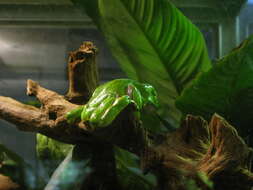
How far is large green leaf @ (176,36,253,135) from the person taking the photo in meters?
1.02

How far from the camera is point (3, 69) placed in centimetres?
174

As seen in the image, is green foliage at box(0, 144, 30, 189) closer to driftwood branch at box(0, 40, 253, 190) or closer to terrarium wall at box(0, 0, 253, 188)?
driftwood branch at box(0, 40, 253, 190)

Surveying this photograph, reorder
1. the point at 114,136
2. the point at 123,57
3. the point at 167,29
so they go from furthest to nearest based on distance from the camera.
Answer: the point at 123,57 < the point at 167,29 < the point at 114,136

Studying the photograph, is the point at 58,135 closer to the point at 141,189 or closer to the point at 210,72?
the point at 141,189

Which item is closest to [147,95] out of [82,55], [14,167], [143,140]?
[143,140]

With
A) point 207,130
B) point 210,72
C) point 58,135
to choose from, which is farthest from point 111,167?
point 210,72

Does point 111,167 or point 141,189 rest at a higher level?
point 111,167

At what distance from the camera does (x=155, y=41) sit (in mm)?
1276

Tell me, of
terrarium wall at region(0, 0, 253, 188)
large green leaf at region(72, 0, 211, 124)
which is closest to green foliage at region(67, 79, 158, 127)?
large green leaf at region(72, 0, 211, 124)

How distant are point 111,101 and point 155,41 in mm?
495

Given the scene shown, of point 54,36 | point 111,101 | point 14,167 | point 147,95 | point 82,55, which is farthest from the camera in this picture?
point 54,36

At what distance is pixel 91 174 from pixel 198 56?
0.60 meters

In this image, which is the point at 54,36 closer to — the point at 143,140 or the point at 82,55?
the point at 82,55

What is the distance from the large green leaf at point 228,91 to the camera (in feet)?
3.34
